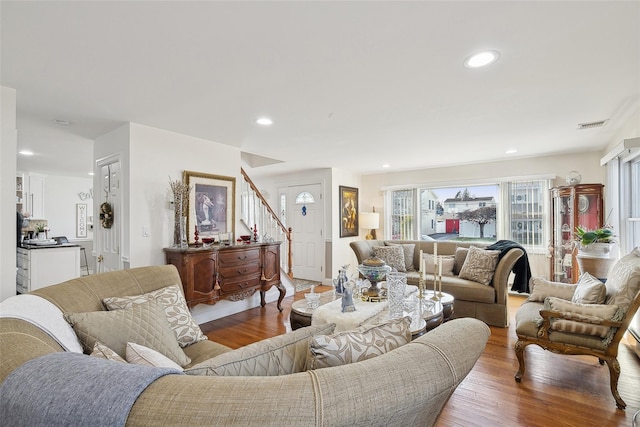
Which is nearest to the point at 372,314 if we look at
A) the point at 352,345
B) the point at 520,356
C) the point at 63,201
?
the point at 520,356

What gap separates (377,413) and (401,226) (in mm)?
5767

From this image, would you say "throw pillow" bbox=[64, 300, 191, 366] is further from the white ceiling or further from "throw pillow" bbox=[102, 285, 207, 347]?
the white ceiling

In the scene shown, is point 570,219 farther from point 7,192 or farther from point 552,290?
point 7,192

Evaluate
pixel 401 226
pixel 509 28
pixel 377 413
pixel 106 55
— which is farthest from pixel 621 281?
pixel 401 226

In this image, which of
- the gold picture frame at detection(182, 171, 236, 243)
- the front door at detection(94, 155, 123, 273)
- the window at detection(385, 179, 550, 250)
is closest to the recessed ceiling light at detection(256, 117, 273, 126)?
the gold picture frame at detection(182, 171, 236, 243)

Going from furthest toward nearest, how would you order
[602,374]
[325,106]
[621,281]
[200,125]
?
[200,125]
[325,106]
[602,374]
[621,281]

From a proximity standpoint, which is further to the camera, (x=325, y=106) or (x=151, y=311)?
(x=325, y=106)

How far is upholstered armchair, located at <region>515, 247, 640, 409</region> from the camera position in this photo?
199 centimetres

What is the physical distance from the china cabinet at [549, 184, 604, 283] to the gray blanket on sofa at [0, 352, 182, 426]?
5.01 m

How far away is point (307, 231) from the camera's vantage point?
20.2 ft

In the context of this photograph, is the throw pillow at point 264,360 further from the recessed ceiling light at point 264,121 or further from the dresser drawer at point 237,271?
the dresser drawer at point 237,271

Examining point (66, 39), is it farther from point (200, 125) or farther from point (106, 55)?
point (200, 125)

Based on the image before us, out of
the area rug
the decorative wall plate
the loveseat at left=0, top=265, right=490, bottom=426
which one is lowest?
the area rug

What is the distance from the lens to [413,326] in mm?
1955
